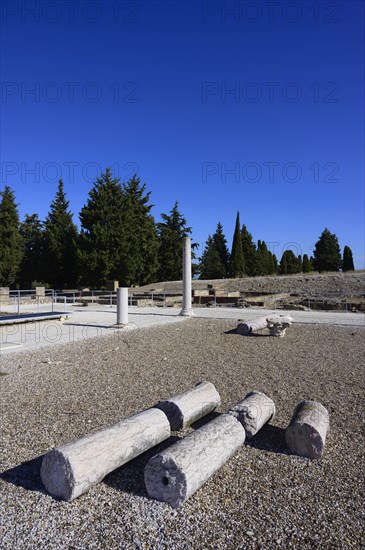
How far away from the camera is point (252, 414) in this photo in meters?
3.99

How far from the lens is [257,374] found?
6.66m

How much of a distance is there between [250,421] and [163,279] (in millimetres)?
37825

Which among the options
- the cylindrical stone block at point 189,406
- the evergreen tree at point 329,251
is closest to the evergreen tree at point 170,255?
the evergreen tree at point 329,251

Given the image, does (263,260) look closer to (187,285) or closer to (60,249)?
(60,249)

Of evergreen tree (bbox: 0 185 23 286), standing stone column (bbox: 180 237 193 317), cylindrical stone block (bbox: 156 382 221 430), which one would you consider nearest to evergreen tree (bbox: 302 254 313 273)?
evergreen tree (bbox: 0 185 23 286)

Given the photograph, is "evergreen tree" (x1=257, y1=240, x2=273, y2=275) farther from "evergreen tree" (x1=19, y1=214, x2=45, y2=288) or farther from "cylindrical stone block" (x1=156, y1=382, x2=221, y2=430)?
"cylindrical stone block" (x1=156, y1=382, x2=221, y2=430)

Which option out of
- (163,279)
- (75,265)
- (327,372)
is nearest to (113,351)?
(327,372)

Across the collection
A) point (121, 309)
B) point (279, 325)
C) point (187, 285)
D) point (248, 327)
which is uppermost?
point (187, 285)

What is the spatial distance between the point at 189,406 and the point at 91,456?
151 cm

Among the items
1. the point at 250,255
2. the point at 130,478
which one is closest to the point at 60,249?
the point at 250,255

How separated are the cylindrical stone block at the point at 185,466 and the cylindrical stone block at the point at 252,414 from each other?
595mm

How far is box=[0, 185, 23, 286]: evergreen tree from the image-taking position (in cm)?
3500

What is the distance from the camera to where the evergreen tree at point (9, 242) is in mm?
34997

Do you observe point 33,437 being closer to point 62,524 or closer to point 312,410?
point 62,524
